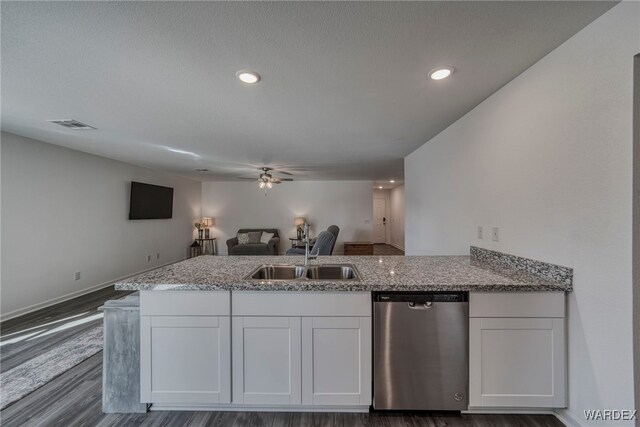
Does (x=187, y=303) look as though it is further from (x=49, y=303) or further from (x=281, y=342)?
(x=49, y=303)

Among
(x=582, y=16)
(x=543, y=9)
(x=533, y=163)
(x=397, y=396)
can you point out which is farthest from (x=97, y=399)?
(x=582, y=16)

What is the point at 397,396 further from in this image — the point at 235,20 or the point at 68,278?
the point at 68,278

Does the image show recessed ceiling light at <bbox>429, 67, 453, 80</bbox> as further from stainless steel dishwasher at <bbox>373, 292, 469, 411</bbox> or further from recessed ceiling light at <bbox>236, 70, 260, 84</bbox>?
stainless steel dishwasher at <bbox>373, 292, 469, 411</bbox>

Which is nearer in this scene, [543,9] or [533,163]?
[543,9]

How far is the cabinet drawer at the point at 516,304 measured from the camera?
4.89ft

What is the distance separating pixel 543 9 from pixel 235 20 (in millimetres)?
1520

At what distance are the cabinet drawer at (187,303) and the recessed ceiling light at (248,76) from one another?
1490 mm

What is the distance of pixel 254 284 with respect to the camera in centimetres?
157

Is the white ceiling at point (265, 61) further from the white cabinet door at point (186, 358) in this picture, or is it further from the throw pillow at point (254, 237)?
the throw pillow at point (254, 237)

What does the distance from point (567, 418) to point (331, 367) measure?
1458 millimetres

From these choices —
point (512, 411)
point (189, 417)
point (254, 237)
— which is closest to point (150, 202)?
point (254, 237)

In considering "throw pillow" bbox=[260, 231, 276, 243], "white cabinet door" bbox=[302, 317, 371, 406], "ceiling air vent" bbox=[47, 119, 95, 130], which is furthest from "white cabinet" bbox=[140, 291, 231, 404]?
"throw pillow" bbox=[260, 231, 276, 243]

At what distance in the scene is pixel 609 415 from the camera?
125 centimetres

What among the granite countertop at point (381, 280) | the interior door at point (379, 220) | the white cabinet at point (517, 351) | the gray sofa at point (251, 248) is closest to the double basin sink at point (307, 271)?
the granite countertop at point (381, 280)
